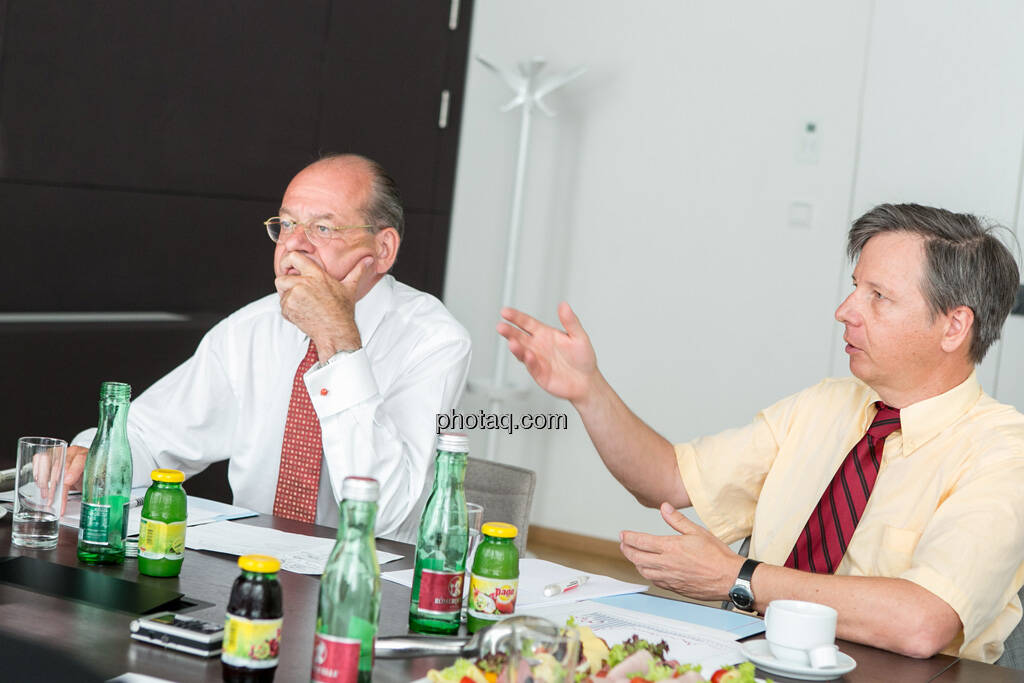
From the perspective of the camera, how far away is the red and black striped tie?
1.98 m

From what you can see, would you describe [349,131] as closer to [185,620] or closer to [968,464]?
[968,464]

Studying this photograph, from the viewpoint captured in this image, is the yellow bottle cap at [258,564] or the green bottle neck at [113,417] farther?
the green bottle neck at [113,417]

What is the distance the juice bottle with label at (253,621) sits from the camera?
44.3 inches

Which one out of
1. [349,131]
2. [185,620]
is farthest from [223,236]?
[185,620]

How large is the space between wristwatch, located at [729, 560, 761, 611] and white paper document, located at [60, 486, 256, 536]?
802 mm

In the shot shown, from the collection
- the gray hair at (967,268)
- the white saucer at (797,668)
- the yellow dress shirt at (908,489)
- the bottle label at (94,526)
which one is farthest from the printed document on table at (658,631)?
the gray hair at (967,268)

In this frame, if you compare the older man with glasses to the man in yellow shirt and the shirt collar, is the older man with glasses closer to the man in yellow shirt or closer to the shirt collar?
the man in yellow shirt

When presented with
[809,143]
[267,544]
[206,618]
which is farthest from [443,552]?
[809,143]

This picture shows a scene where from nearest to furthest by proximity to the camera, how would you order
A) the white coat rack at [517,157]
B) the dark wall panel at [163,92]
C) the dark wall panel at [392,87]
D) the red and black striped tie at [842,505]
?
the red and black striped tie at [842,505] → the dark wall panel at [163,92] → the dark wall panel at [392,87] → the white coat rack at [517,157]

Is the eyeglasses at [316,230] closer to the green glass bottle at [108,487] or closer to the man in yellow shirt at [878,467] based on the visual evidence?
the man in yellow shirt at [878,467]

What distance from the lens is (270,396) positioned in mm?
2334

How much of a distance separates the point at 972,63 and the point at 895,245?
2.65m

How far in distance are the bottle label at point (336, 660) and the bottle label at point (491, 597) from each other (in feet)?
1.02

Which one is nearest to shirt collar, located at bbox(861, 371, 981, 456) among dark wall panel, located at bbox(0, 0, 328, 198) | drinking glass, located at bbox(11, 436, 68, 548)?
drinking glass, located at bbox(11, 436, 68, 548)
